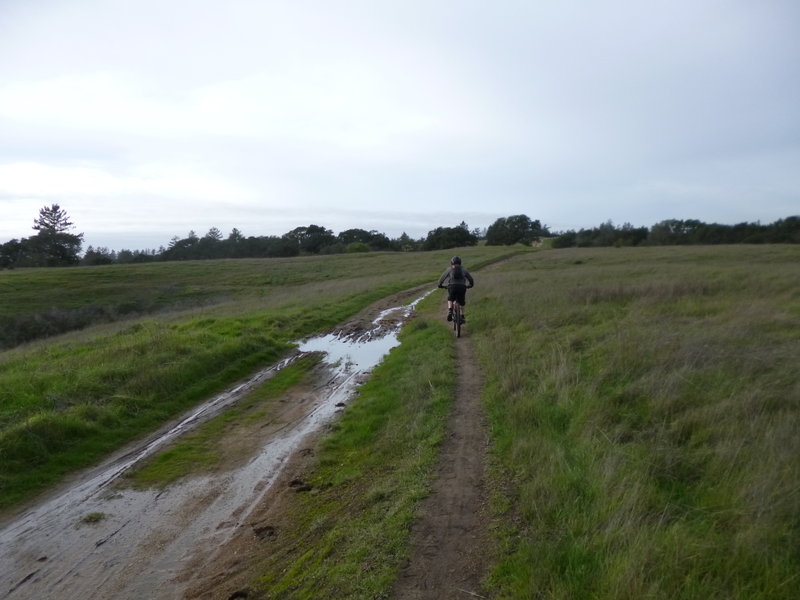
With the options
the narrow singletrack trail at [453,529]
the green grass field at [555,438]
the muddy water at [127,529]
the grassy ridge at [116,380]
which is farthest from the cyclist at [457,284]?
the narrow singletrack trail at [453,529]

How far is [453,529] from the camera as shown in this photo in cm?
509

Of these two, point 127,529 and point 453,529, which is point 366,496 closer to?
point 453,529

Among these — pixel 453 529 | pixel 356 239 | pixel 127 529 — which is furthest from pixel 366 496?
pixel 356 239

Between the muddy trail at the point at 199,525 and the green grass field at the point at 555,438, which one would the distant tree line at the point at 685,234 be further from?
the muddy trail at the point at 199,525

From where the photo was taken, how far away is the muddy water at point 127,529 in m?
5.32

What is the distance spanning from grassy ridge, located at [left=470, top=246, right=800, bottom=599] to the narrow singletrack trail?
0.70ft

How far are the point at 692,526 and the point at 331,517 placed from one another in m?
3.44

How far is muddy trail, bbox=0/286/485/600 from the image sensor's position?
16.4 ft

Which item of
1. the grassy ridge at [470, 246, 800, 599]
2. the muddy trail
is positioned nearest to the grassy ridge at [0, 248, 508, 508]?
the muddy trail

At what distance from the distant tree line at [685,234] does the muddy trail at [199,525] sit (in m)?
69.9

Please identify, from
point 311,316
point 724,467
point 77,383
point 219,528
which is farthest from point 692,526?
point 311,316

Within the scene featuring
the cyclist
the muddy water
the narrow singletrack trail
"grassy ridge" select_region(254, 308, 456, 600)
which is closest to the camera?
the narrow singletrack trail

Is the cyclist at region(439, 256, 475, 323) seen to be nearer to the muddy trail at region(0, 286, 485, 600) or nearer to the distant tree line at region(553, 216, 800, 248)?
the muddy trail at region(0, 286, 485, 600)

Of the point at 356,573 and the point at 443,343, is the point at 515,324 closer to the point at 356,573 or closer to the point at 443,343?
the point at 443,343
